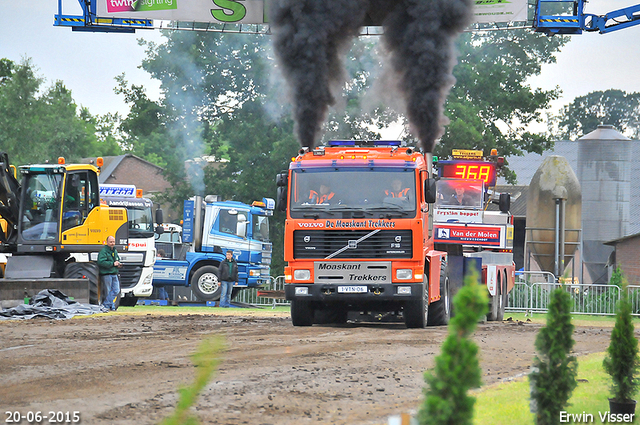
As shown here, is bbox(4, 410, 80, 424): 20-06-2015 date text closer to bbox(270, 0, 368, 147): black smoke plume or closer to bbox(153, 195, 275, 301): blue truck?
bbox(270, 0, 368, 147): black smoke plume

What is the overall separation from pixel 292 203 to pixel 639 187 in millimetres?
47130

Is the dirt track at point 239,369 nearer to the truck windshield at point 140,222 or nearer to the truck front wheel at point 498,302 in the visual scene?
the truck front wheel at point 498,302

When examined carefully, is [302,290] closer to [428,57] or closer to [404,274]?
[404,274]

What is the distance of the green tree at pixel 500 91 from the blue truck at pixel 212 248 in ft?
34.8

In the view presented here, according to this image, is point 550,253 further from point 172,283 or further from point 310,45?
point 310,45

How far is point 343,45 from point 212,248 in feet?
32.8

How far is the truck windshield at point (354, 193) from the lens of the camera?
48.2 ft

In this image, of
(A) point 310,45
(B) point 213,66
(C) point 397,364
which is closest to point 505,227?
(A) point 310,45

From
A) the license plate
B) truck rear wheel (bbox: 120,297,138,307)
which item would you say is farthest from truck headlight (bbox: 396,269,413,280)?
truck rear wheel (bbox: 120,297,138,307)

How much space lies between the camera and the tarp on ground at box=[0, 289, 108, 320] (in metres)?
17.1

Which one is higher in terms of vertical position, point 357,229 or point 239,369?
point 357,229

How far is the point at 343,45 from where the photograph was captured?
70.9 ft

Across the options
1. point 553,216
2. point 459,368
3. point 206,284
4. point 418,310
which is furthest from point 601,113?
point 459,368

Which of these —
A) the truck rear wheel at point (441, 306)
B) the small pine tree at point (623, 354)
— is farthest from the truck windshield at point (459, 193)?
the small pine tree at point (623, 354)
